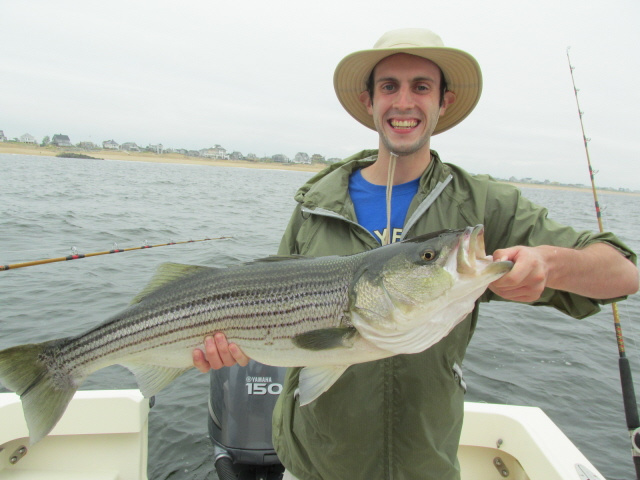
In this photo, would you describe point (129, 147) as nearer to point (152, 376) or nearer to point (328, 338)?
point (152, 376)

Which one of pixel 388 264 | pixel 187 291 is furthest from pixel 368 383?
pixel 187 291

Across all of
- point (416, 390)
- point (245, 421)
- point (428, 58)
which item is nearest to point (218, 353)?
point (416, 390)

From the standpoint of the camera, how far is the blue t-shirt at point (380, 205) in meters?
3.05

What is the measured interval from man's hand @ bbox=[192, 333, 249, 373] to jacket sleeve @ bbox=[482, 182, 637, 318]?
1.61 metres

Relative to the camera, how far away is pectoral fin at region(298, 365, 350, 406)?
249 cm

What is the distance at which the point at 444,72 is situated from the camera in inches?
127

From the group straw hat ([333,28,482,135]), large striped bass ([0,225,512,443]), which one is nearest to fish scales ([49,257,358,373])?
large striped bass ([0,225,512,443])

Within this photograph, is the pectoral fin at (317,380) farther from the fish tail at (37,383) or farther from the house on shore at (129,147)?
the house on shore at (129,147)

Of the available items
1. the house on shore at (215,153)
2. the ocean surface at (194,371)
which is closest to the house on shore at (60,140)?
the house on shore at (215,153)

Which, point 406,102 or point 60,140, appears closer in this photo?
point 406,102

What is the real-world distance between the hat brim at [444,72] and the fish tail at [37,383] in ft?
9.28

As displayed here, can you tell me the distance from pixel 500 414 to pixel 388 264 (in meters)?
2.74

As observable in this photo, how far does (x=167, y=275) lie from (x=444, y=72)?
94.3 inches

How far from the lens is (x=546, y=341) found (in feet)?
32.6
